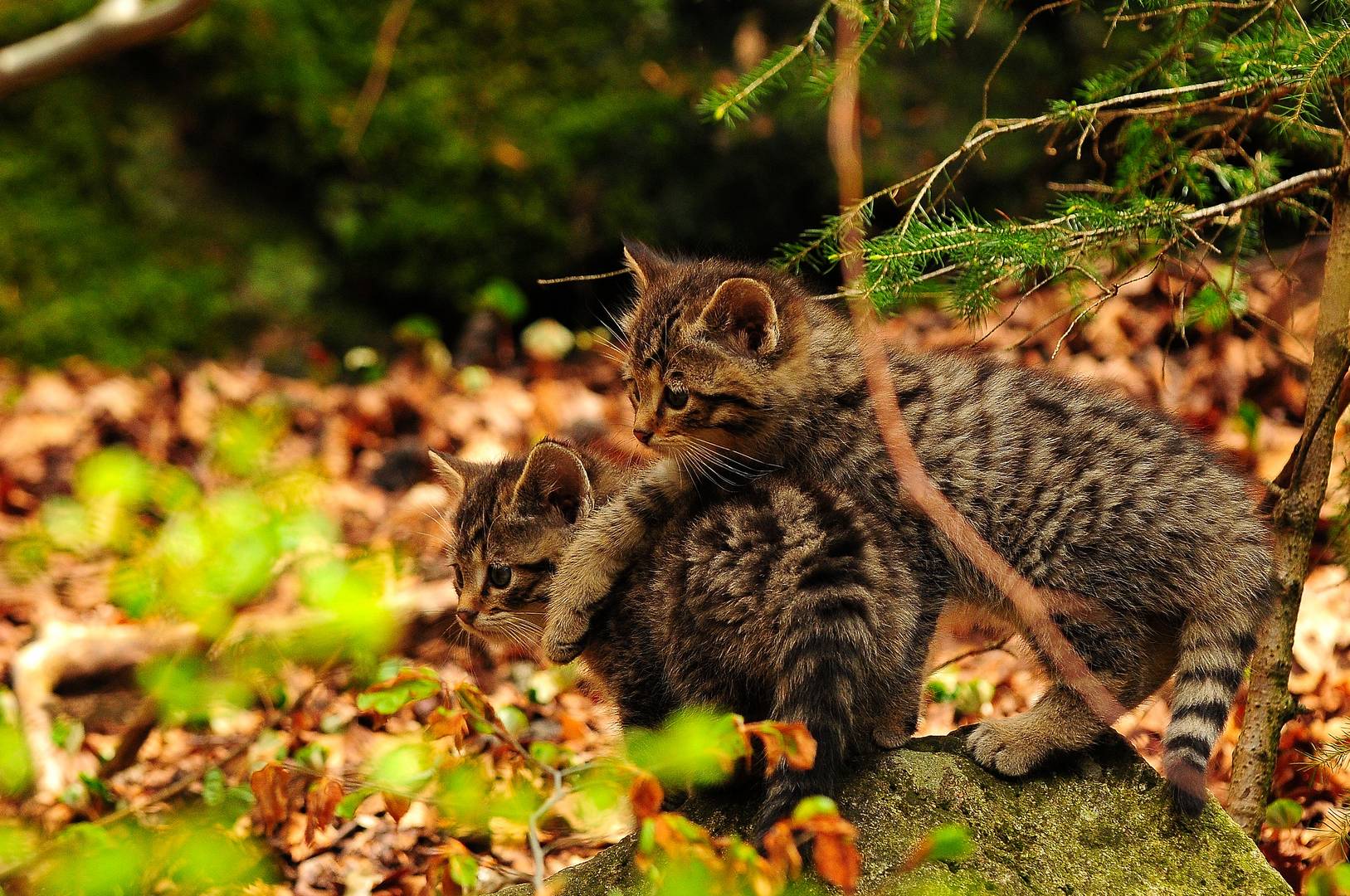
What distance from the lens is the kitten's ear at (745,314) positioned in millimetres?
4055

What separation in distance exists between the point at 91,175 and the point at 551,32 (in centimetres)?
363

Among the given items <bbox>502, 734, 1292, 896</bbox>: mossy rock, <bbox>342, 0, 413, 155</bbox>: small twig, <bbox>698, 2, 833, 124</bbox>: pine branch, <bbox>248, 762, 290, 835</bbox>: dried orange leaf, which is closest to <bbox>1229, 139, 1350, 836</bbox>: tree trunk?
<bbox>502, 734, 1292, 896</bbox>: mossy rock

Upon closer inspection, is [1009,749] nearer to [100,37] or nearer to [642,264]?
[642,264]

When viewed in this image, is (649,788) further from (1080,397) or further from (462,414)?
(462,414)

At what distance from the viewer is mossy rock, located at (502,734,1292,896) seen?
10.5ft

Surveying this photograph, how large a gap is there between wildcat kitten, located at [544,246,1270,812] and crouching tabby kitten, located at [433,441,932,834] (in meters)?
0.16

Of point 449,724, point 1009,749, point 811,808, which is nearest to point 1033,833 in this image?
point 1009,749

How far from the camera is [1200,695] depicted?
3439 millimetres

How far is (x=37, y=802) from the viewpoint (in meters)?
4.63

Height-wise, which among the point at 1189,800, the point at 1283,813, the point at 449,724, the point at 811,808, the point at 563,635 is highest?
the point at 811,808

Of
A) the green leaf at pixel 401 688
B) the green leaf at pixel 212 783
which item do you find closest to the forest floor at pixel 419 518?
the green leaf at pixel 212 783

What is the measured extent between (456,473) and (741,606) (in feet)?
4.91

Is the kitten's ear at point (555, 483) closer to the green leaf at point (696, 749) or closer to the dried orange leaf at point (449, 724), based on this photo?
the dried orange leaf at point (449, 724)

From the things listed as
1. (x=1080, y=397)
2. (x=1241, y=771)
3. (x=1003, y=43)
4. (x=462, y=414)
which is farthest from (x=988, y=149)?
(x=1241, y=771)
